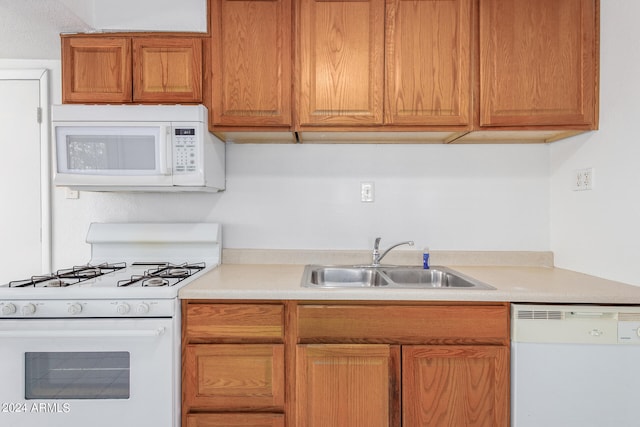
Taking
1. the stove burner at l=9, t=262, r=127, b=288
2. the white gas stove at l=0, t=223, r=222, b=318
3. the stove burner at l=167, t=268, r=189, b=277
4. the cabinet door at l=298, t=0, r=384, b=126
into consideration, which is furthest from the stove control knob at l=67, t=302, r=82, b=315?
the cabinet door at l=298, t=0, r=384, b=126

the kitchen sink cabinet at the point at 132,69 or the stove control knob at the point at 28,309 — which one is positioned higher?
the kitchen sink cabinet at the point at 132,69

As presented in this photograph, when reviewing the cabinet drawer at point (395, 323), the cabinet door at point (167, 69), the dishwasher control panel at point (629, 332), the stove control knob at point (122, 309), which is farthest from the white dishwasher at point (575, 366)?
the cabinet door at point (167, 69)

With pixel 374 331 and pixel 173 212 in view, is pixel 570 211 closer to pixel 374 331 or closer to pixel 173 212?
pixel 374 331

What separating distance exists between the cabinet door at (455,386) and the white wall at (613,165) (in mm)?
694

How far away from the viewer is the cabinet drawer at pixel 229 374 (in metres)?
1.42

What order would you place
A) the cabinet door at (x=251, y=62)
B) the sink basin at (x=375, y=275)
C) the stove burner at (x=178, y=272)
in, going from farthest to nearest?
the sink basin at (x=375, y=275) < the cabinet door at (x=251, y=62) < the stove burner at (x=178, y=272)

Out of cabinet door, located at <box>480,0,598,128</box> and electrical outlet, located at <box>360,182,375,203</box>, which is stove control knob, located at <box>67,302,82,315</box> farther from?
cabinet door, located at <box>480,0,598,128</box>

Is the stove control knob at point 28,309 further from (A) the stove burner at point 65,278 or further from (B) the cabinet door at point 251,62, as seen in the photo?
(B) the cabinet door at point 251,62

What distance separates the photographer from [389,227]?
206 cm

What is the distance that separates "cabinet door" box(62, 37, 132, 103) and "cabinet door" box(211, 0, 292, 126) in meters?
0.43

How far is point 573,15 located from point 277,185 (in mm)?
1629

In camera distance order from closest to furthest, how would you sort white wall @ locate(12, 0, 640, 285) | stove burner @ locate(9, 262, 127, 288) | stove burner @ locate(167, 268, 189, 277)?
stove burner @ locate(9, 262, 127, 288) → stove burner @ locate(167, 268, 189, 277) → white wall @ locate(12, 0, 640, 285)

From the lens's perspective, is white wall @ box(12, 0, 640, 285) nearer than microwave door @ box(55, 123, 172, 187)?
No

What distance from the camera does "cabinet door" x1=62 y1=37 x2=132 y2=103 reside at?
174cm
